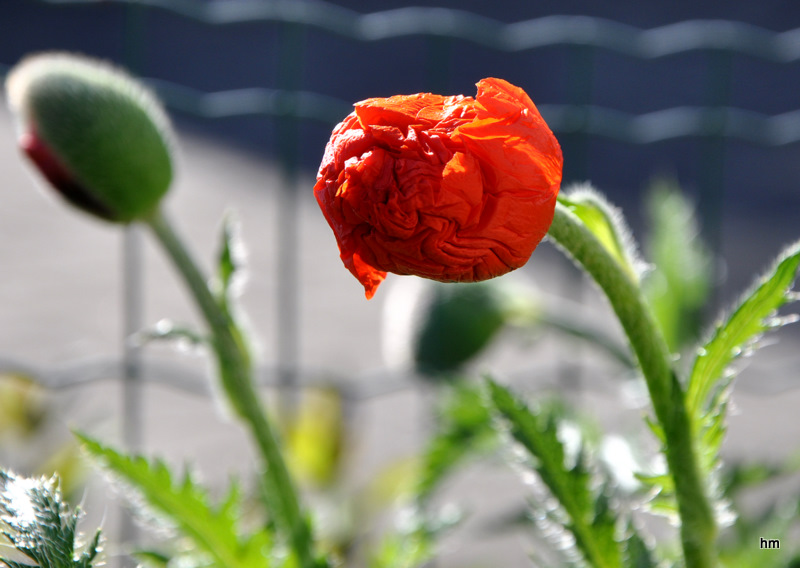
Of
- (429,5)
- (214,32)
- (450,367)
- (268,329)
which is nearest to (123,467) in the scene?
(450,367)

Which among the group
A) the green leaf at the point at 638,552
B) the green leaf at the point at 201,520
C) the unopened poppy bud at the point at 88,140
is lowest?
the green leaf at the point at 638,552

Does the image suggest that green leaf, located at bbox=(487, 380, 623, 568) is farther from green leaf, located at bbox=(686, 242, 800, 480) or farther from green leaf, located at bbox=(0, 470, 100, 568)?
green leaf, located at bbox=(0, 470, 100, 568)

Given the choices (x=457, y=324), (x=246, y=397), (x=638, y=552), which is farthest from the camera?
(x=457, y=324)

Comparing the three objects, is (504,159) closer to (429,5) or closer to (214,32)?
Result: (429,5)

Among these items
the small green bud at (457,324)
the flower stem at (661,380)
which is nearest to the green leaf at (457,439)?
the small green bud at (457,324)

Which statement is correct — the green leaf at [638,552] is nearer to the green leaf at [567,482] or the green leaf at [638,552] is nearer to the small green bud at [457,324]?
the green leaf at [567,482]

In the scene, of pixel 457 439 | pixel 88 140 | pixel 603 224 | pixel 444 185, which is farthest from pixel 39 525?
pixel 457 439

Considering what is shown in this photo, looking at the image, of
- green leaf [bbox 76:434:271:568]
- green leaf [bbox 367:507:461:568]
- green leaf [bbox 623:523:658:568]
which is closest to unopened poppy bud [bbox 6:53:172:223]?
green leaf [bbox 76:434:271:568]

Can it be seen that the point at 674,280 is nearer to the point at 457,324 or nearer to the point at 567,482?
the point at 457,324
